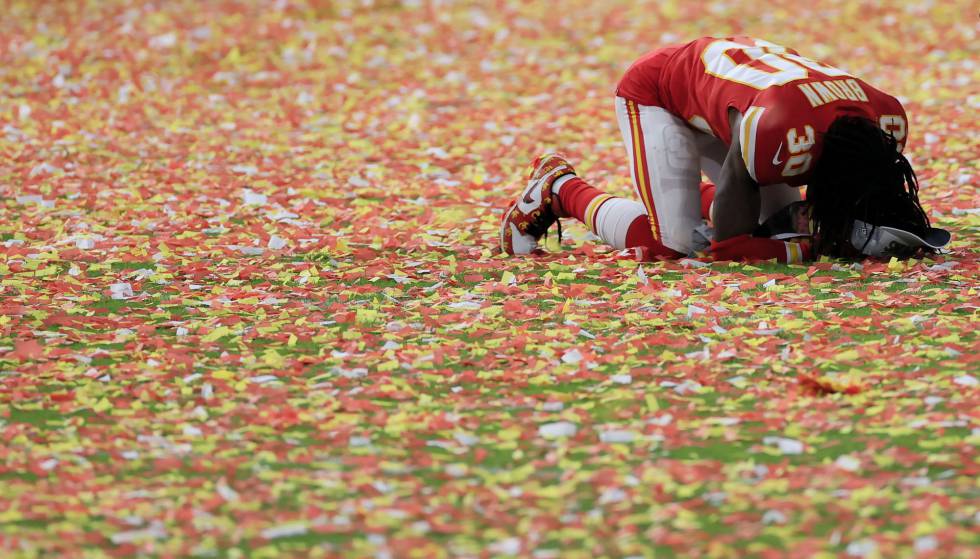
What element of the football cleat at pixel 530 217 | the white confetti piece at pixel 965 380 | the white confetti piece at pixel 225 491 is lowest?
the white confetti piece at pixel 225 491

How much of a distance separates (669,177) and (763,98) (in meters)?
0.75

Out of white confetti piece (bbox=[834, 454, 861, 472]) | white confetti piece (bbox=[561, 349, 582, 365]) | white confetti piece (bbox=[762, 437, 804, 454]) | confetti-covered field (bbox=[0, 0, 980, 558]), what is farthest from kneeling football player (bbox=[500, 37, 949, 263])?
white confetti piece (bbox=[834, 454, 861, 472])

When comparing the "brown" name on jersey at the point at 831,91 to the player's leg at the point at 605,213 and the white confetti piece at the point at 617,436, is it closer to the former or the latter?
the player's leg at the point at 605,213

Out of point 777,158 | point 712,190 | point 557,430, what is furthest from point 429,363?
point 712,190

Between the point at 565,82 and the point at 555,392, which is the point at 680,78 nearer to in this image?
the point at 555,392

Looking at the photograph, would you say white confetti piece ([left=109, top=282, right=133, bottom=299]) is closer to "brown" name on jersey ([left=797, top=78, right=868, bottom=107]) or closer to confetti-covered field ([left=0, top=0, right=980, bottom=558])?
confetti-covered field ([left=0, top=0, right=980, bottom=558])

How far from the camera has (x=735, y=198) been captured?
18.4ft

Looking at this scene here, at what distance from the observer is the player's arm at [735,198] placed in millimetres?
5496

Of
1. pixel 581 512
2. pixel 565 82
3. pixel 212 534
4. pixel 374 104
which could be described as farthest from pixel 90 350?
pixel 565 82

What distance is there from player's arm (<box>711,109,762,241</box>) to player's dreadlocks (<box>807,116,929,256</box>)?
249 millimetres

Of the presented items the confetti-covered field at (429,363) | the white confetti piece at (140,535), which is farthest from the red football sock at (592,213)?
the white confetti piece at (140,535)

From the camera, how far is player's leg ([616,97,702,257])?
5984 millimetres

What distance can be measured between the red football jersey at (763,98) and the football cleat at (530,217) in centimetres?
65

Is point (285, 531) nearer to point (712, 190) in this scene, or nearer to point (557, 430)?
point (557, 430)
